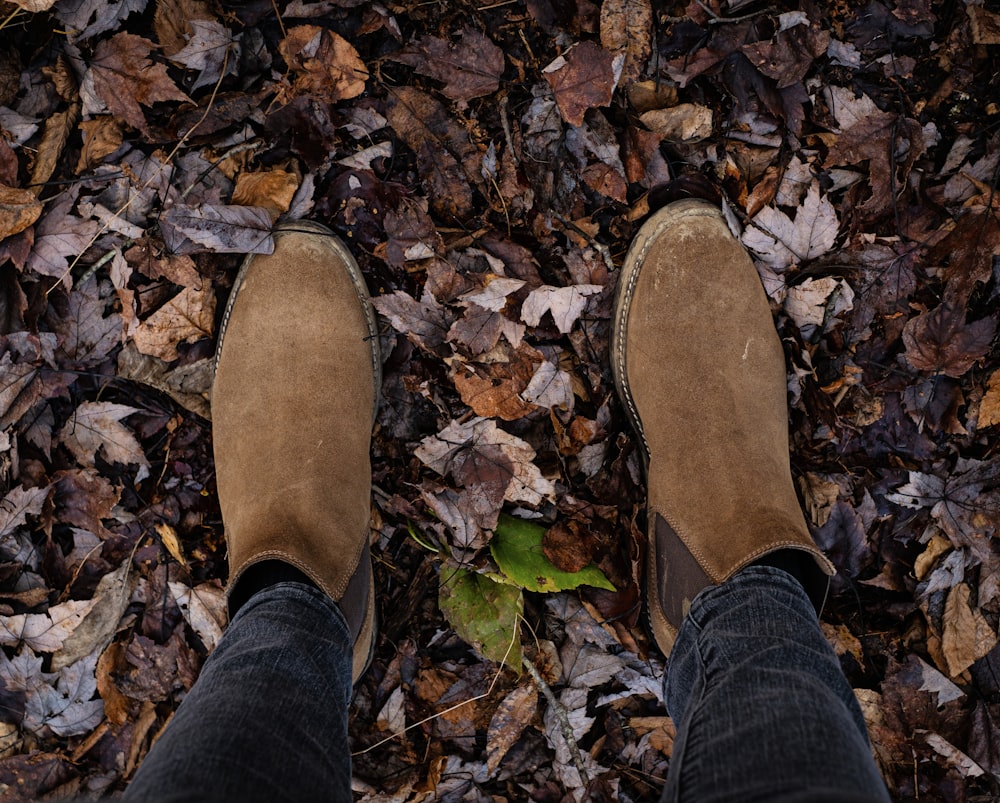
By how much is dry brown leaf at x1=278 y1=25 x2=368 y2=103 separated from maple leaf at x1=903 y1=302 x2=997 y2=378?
147 centimetres

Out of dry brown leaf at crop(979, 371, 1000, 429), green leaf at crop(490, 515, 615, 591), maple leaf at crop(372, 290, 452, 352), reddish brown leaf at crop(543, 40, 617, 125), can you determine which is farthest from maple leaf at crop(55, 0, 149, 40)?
dry brown leaf at crop(979, 371, 1000, 429)

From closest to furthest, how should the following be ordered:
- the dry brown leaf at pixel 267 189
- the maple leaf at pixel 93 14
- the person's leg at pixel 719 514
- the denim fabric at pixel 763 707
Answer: the denim fabric at pixel 763 707 < the person's leg at pixel 719 514 < the maple leaf at pixel 93 14 < the dry brown leaf at pixel 267 189

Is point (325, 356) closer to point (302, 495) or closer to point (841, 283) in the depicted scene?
point (302, 495)

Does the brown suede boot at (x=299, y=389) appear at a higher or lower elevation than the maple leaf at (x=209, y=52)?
lower

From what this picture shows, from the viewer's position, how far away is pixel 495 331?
167 centimetres

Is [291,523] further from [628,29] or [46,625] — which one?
[628,29]

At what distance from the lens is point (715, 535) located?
1494 millimetres

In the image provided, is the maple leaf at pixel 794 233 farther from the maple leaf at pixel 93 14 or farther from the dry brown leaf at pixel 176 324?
the maple leaf at pixel 93 14

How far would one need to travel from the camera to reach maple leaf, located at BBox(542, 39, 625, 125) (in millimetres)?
1599

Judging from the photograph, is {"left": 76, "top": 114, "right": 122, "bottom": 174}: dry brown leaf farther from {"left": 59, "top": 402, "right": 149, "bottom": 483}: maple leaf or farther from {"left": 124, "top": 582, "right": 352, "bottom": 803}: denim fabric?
{"left": 124, "top": 582, "right": 352, "bottom": 803}: denim fabric

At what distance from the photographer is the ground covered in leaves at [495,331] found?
162 centimetres

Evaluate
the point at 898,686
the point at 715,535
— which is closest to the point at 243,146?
the point at 715,535

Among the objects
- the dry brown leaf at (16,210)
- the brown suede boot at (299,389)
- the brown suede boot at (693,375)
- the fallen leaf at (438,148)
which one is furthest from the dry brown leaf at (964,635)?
the dry brown leaf at (16,210)

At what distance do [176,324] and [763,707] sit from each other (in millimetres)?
1537
